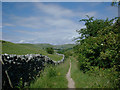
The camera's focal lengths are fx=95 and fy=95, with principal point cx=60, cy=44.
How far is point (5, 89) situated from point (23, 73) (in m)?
1.50

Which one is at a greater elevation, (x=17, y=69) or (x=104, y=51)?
(x=104, y=51)

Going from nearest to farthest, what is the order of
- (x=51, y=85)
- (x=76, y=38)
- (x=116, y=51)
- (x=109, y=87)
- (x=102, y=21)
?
(x=109, y=87)
(x=51, y=85)
(x=116, y=51)
(x=102, y=21)
(x=76, y=38)

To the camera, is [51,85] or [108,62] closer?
[51,85]

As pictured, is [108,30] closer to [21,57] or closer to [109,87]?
[109,87]

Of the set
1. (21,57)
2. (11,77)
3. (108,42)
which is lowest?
(11,77)

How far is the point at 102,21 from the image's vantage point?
37.4 feet

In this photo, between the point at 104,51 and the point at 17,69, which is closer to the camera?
the point at 17,69

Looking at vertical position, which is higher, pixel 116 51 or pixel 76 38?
pixel 76 38

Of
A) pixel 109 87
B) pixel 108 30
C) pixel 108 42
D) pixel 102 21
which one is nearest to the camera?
pixel 109 87

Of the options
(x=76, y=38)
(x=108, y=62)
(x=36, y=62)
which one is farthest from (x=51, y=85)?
(x=76, y=38)

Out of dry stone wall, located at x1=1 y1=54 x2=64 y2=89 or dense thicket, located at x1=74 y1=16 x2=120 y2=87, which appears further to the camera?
dense thicket, located at x1=74 y1=16 x2=120 y2=87

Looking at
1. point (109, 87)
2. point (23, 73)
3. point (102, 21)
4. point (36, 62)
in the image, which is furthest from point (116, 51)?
point (23, 73)

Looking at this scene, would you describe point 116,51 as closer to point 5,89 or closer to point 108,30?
point 108,30

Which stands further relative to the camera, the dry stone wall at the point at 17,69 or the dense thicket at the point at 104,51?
the dense thicket at the point at 104,51
